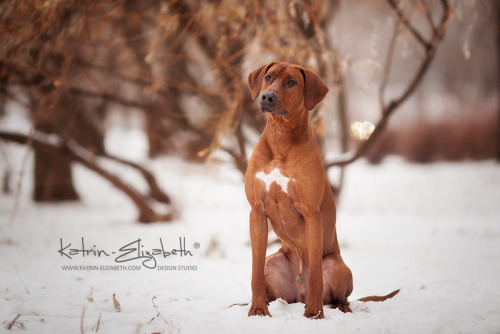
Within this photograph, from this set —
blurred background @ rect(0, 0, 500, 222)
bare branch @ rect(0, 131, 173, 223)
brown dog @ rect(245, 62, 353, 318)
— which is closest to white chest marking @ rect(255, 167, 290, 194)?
brown dog @ rect(245, 62, 353, 318)

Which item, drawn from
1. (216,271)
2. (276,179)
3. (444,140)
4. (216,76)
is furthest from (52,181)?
(444,140)

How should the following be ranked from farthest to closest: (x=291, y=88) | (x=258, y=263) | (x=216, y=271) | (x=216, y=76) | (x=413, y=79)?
(x=216, y=76) → (x=413, y=79) → (x=216, y=271) → (x=258, y=263) → (x=291, y=88)

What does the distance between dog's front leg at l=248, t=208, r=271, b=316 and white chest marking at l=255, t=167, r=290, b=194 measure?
21 cm

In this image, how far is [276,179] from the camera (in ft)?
7.54

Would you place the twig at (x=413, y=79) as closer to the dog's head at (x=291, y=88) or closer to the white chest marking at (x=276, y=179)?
the dog's head at (x=291, y=88)

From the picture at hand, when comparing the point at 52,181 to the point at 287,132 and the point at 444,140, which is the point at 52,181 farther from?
the point at 444,140

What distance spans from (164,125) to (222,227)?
333 cm

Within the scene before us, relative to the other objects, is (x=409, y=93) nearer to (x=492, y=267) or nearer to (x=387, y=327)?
(x=492, y=267)

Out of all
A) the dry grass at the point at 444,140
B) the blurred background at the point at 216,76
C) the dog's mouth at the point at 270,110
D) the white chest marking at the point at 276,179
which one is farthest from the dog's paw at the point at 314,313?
the dry grass at the point at 444,140

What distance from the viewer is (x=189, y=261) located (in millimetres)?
4227

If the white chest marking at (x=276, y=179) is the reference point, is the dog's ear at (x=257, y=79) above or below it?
above

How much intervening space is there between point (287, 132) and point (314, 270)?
81cm

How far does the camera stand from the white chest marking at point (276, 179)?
229 cm

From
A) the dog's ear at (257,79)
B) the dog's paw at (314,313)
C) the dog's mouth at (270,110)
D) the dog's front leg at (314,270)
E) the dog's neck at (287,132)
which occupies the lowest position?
the dog's paw at (314,313)
